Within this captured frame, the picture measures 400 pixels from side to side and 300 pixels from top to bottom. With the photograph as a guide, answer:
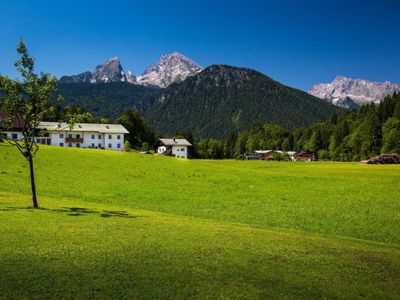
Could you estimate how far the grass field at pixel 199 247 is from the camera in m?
12.6

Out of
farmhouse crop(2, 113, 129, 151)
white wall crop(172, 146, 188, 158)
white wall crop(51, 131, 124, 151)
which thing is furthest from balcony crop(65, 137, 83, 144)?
white wall crop(172, 146, 188, 158)

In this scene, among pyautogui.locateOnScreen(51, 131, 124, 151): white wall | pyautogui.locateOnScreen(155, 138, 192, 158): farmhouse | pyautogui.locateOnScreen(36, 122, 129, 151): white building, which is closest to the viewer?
pyautogui.locateOnScreen(36, 122, 129, 151): white building

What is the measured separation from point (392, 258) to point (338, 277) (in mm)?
5425

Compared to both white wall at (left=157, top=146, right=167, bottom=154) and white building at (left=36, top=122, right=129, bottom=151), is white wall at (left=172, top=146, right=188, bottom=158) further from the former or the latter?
white building at (left=36, top=122, right=129, bottom=151)

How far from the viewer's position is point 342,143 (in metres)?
200

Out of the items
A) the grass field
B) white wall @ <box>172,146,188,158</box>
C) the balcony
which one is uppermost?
the balcony

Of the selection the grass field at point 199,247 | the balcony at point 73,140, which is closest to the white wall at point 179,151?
the balcony at point 73,140

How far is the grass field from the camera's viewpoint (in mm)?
12617

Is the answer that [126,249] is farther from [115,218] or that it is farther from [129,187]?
[129,187]

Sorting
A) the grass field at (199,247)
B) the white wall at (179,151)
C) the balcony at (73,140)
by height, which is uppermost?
the balcony at (73,140)

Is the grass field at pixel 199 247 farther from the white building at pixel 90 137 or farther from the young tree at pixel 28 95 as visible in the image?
the white building at pixel 90 137

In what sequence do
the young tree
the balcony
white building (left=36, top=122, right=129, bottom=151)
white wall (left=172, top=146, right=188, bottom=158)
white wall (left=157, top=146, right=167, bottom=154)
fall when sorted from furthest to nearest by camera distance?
white wall (left=157, top=146, right=167, bottom=154) → white wall (left=172, top=146, right=188, bottom=158) → the balcony → white building (left=36, top=122, right=129, bottom=151) → the young tree

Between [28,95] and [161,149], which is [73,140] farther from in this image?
[28,95]

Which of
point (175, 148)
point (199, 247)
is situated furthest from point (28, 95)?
point (175, 148)
